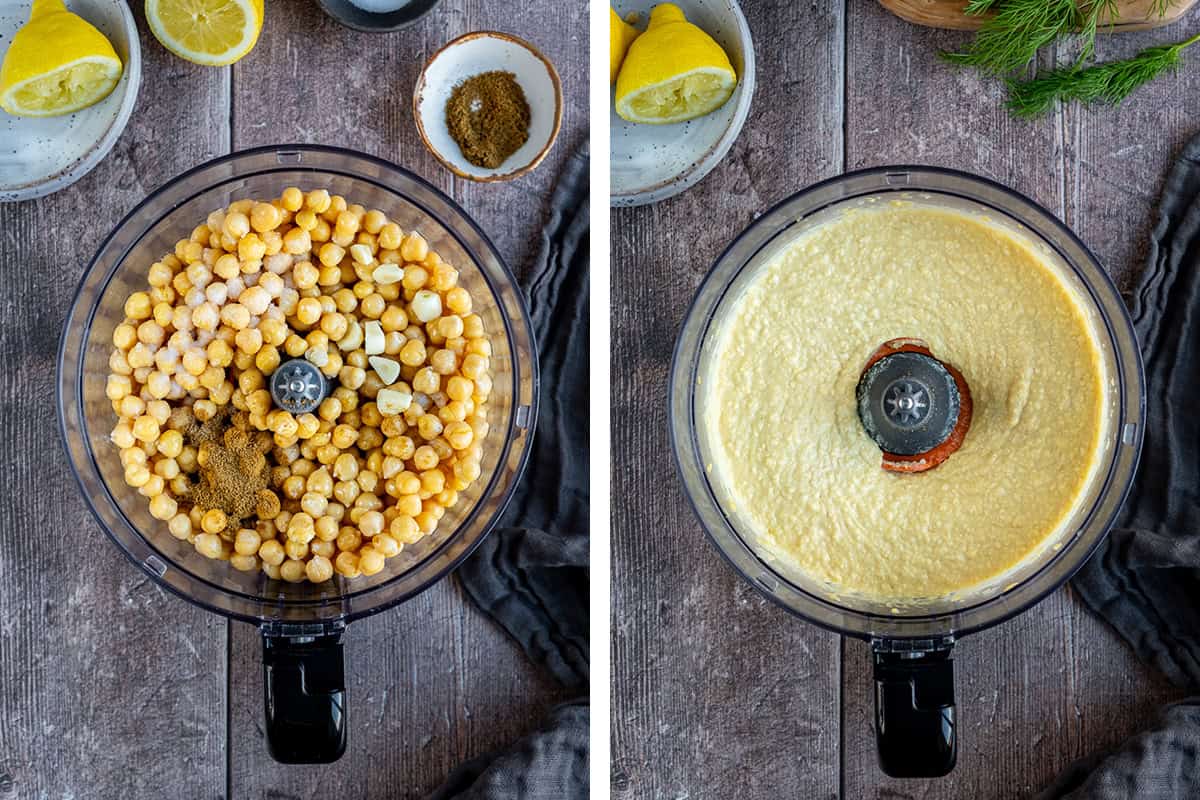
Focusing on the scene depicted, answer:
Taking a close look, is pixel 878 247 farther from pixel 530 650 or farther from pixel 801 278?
pixel 530 650

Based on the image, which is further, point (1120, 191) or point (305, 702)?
point (1120, 191)

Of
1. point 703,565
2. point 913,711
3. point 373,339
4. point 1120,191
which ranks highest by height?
point 1120,191

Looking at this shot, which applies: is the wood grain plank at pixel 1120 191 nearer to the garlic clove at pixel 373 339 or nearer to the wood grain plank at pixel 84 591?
the garlic clove at pixel 373 339

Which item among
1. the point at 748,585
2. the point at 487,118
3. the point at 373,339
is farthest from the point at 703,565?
the point at 487,118

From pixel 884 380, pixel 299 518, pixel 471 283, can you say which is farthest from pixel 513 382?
pixel 884 380

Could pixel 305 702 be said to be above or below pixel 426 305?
below

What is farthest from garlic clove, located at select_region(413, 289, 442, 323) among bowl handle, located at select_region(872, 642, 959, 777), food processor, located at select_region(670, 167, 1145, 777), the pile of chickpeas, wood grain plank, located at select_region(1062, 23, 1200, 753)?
wood grain plank, located at select_region(1062, 23, 1200, 753)

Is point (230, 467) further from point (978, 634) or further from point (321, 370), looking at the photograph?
point (978, 634)
